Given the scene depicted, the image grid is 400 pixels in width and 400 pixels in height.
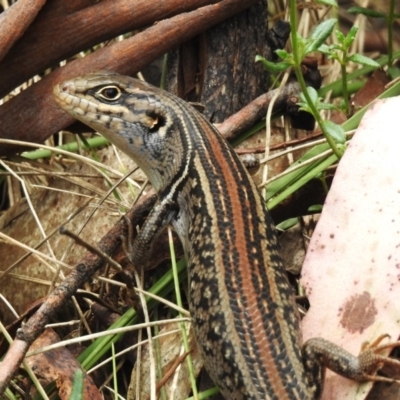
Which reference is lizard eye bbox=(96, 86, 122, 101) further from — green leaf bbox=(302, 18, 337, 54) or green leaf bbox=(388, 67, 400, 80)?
green leaf bbox=(388, 67, 400, 80)

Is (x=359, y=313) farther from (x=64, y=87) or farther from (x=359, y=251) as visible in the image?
(x=64, y=87)

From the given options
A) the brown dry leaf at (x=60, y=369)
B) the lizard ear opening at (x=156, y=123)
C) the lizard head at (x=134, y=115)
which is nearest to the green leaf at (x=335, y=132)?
the lizard head at (x=134, y=115)

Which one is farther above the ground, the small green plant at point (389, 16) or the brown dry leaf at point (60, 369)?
the small green plant at point (389, 16)

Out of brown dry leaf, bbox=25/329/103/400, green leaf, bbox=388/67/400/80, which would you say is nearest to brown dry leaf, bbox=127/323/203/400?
brown dry leaf, bbox=25/329/103/400

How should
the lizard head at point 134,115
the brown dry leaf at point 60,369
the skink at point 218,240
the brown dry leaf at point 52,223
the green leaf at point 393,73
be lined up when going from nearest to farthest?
the skink at point 218,240 < the brown dry leaf at point 60,369 < the lizard head at point 134,115 < the brown dry leaf at point 52,223 < the green leaf at point 393,73

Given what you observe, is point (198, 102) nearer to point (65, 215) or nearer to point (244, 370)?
point (65, 215)

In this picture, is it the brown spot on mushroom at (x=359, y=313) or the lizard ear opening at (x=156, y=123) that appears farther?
the lizard ear opening at (x=156, y=123)

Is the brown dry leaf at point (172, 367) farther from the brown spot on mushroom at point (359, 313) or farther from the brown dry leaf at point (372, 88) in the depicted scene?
the brown dry leaf at point (372, 88)
